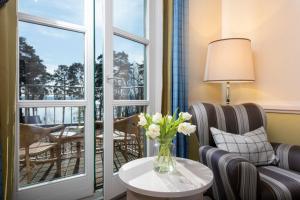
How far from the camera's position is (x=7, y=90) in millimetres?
1184

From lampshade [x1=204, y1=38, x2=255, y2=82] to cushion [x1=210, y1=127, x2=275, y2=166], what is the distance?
558mm

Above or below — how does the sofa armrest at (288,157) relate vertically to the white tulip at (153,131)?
below

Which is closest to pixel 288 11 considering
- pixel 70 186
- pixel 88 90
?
pixel 88 90

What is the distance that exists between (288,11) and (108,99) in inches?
73.7

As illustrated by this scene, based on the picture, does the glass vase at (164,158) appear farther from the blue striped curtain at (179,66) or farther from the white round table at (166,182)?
the blue striped curtain at (179,66)

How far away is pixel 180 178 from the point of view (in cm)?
109

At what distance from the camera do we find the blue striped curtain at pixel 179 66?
1979 mm

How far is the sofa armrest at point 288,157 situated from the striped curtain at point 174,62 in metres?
0.76

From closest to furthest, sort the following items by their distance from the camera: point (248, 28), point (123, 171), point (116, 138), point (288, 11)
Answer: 1. point (123, 171)
2. point (116, 138)
3. point (288, 11)
4. point (248, 28)

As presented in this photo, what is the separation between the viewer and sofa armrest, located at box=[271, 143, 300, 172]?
1.52 metres

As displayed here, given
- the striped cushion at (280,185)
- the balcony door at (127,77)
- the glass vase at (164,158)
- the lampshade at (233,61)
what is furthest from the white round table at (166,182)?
the lampshade at (233,61)

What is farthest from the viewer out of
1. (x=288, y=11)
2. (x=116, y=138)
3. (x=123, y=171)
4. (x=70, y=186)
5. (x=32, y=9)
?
(x=288, y=11)

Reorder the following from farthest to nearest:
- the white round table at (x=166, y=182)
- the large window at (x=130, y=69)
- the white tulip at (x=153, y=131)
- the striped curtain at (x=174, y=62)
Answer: the striped curtain at (x=174, y=62), the large window at (x=130, y=69), the white tulip at (x=153, y=131), the white round table at (x=166, y=182)

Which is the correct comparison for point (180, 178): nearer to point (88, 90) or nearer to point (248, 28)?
point (88, 90)
